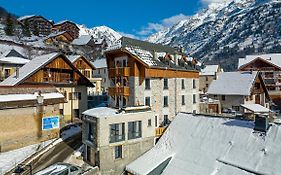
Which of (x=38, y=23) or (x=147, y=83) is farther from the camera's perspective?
(x=38, y=23)

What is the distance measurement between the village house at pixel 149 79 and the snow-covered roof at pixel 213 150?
31.0ft

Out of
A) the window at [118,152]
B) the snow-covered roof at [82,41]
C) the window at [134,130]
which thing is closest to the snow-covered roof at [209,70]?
the snow-covered roof at [82,41]

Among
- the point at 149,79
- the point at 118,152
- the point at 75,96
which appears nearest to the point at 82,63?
the point at 75,96

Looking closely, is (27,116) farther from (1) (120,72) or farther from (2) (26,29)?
(2) (26,29)

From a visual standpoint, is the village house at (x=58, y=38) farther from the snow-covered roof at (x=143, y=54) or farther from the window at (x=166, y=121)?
the window at (x=166, y=121)

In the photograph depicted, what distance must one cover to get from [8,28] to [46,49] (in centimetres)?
1831

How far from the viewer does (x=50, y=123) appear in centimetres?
3338

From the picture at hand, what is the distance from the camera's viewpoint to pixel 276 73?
245ft

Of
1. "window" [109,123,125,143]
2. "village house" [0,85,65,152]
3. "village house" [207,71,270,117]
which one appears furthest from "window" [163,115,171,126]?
"village house" [207,71,270,117]

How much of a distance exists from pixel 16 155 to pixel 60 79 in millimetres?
16811

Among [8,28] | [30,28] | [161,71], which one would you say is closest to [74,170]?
[161,71]

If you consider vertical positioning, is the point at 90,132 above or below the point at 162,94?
below

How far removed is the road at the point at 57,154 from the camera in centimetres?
2661

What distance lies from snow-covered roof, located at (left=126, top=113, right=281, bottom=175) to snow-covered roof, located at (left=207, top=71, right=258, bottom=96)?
90.0 feet
